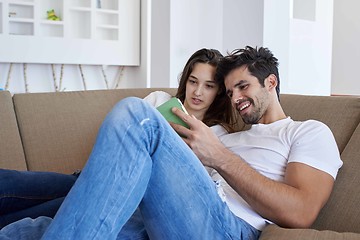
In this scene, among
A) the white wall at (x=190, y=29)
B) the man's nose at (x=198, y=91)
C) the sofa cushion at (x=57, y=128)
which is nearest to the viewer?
the man's nose at (x=198, y=91)

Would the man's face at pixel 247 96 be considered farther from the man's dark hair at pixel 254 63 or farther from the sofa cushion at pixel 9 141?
the sofa cushion at pixel 9 141

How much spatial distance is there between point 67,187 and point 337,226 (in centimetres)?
87

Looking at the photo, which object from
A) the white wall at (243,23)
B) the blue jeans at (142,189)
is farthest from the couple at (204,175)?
the white wall at (243,23)

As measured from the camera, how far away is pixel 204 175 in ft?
4.13

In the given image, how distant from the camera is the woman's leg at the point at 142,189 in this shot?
108 cm

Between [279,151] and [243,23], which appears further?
[243,23]

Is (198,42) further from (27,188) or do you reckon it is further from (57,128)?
(27,188)

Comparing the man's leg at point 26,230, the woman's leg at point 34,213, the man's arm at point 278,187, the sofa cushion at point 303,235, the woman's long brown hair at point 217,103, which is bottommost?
the woman's leg at point 34,213

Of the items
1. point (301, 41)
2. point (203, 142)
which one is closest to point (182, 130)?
point (203, 142)

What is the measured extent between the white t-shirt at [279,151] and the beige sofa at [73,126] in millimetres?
150

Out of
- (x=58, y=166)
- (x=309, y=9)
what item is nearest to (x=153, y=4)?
(x=309, y=9)

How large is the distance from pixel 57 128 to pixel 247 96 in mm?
871

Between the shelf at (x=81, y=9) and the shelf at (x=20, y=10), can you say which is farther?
the shelf at (x=81, y=9)

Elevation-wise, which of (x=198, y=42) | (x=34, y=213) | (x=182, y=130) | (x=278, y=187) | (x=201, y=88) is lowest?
(x=34, y=213)
